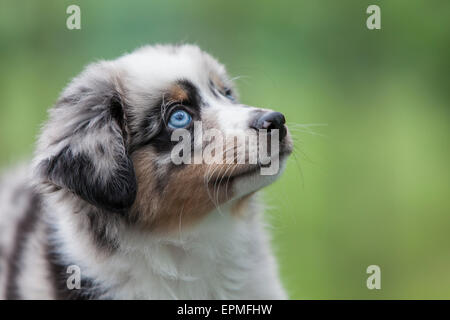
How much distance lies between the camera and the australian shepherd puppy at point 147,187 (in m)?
3.50

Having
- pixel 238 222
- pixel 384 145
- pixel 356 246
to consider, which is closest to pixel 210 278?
pixel 238 222

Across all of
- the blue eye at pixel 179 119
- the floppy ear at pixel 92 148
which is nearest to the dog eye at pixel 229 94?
the blue eye at pixel 179 119

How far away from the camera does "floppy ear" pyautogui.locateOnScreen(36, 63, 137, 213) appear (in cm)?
346

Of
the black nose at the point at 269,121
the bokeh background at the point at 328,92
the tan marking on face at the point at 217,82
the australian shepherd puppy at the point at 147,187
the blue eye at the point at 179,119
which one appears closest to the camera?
the black nose at the point at 269,121

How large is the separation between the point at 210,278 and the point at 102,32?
11.5ft

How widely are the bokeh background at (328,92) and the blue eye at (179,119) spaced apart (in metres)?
2.26

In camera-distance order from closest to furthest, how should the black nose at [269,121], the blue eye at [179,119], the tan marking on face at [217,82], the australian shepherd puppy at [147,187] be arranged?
1. the black nose at [269,121]
2. the australian shepherd puppy at [147,187]
3. the blue eye at [179,119]
4. the tan marking on face at [217,82]

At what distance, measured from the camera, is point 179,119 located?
12.0ft

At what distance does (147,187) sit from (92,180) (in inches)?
12.4
